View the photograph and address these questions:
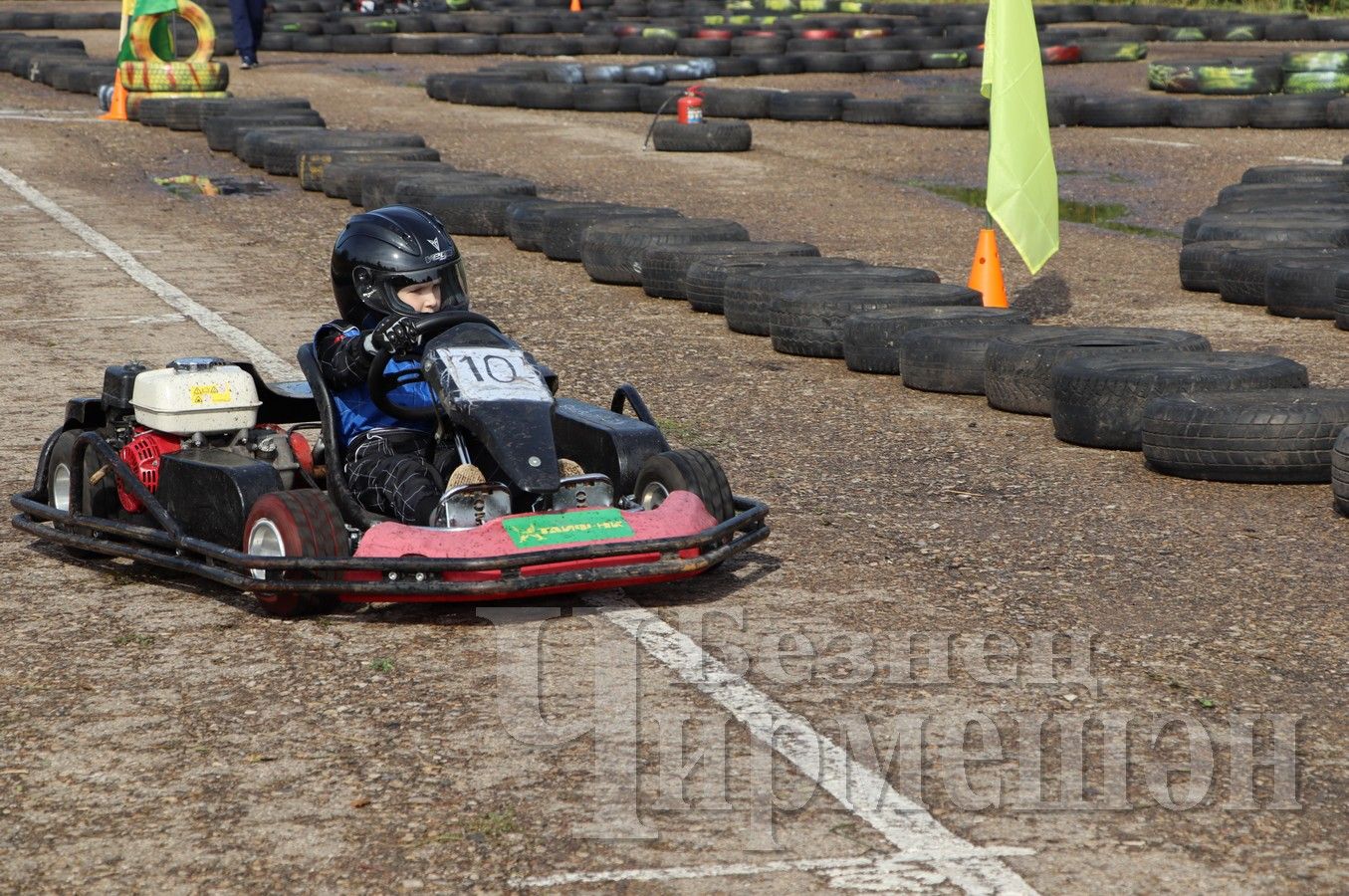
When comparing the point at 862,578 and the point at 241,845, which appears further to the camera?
the point at 862,578

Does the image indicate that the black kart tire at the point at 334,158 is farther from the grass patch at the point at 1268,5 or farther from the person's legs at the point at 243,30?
the grass patch at the point at 1268,5

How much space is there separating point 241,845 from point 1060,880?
1507 millimetres

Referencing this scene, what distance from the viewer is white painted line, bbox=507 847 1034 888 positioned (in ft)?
11.1

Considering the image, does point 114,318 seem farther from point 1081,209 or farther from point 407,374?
point 1081,209

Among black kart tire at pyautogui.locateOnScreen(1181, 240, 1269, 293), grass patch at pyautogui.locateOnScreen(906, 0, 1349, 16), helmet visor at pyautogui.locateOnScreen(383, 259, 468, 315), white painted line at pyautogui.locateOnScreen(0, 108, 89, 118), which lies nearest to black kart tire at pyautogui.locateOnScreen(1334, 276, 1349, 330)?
black kart tire at pyautogui.locateOnScreen(1181, 240, 1269, 293)

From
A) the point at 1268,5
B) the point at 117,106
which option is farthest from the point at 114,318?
the point at 1268,5

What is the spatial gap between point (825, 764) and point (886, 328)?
487 centimetres

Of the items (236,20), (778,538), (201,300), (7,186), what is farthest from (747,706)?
→ (236,20)

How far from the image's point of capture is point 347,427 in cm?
550

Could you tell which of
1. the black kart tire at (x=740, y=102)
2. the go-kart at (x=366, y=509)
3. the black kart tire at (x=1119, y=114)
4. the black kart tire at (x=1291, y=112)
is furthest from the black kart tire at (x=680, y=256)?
the black kart tire at (x=1291, y=112)

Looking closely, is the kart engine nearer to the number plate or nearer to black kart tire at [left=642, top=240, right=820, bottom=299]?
the number plate

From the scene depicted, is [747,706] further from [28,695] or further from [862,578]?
[28,695]

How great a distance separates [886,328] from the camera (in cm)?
860

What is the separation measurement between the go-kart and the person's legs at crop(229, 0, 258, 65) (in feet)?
63.2
